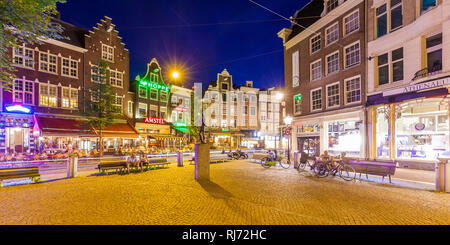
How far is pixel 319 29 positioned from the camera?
21094 millimetres

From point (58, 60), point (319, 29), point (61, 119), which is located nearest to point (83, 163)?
point (61, 119)

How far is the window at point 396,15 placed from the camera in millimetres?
14562

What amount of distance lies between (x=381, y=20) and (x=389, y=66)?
3637mm

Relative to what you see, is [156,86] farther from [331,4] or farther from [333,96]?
[331,4]

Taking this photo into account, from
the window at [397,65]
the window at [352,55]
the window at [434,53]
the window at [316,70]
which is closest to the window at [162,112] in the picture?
the window at [316,70]

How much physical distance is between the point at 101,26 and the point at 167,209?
92.2 feet

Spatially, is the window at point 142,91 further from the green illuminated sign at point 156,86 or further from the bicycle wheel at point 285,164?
the bicycle wheel at point 285,164

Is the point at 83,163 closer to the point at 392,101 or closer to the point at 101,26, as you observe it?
the point at 101,26

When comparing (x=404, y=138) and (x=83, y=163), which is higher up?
(x=404, y=138)

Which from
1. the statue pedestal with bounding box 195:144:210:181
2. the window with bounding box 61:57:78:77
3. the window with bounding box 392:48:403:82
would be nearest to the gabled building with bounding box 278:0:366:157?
the window with bounding box 392:48:403:82

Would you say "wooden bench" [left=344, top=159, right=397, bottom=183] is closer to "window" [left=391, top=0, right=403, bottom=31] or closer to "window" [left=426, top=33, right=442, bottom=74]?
"window" [left=426, top=33, right=442, bottom=74]

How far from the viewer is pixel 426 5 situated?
42.9 ft

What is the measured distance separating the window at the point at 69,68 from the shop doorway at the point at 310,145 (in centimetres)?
2288

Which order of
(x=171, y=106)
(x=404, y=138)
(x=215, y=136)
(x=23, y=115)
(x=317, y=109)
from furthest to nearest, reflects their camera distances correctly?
(x=215, y=136) < (x=171, y=106) < (x=317, y=109) < (x=23, y=115) < (x=404, y=138)
